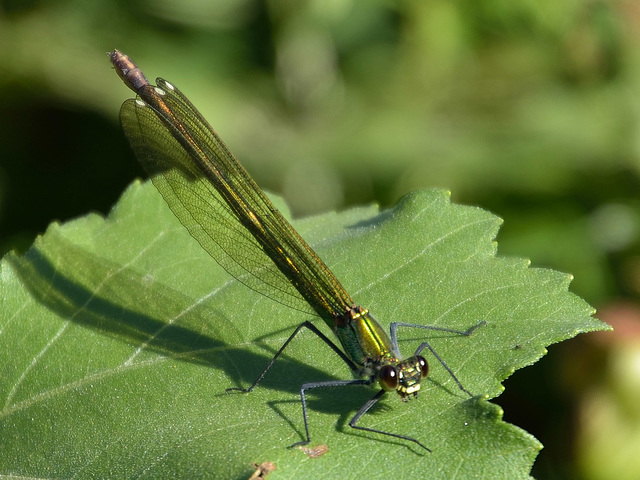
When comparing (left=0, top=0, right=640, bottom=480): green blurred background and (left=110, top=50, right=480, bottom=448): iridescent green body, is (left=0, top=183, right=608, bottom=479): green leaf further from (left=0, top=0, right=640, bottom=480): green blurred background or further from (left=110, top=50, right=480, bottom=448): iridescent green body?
(left=0, top=0, right=640, bottom=480): green blurred background

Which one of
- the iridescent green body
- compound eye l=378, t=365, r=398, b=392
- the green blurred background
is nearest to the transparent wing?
the iridescent green body

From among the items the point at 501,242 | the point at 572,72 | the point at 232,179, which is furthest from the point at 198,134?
the point at 572,72

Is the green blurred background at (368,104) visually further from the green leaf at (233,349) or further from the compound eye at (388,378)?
the compound eye at (388,378)

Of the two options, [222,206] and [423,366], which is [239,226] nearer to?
[222,206]

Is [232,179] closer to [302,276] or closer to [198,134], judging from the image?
[198,134]

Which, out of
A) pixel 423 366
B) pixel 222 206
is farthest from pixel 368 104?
pixel 423 366
